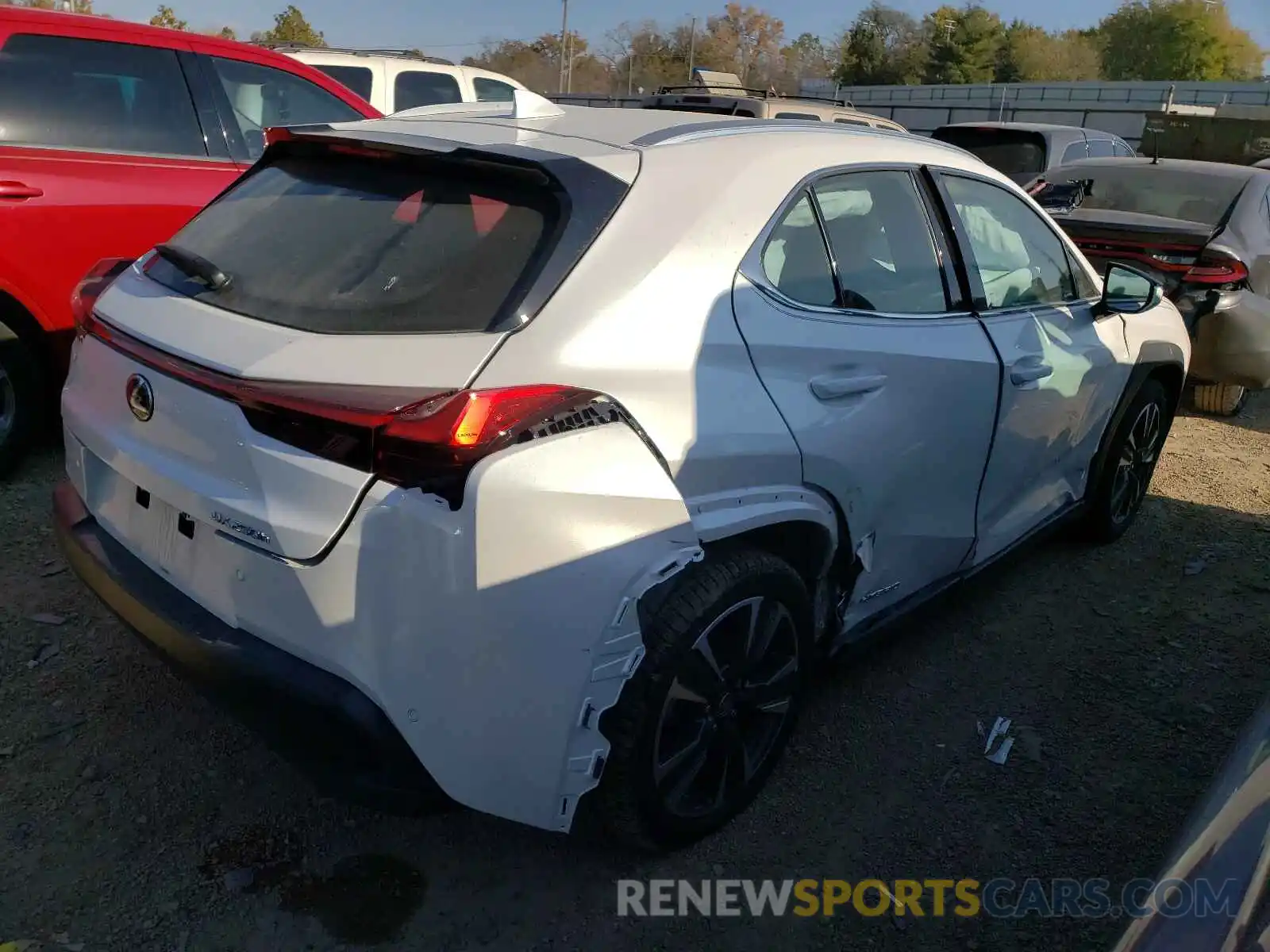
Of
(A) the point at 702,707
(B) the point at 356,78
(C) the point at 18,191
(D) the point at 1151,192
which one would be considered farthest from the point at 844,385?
(B) the point at 356,78

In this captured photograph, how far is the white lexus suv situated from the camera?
1.95 meters

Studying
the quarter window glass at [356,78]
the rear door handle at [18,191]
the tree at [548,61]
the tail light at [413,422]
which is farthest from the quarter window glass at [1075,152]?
the tree at [548,61]

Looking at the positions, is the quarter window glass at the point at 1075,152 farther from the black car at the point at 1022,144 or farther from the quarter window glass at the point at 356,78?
the quarter window glass at the point at 356,78

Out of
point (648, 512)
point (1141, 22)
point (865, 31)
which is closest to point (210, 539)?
point (648, 512)

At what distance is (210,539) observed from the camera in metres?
2.13

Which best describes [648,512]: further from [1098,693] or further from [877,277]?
[1098,693]

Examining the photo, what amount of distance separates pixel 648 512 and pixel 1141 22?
94106 mm

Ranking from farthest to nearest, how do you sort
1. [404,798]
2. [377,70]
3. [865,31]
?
[865,31], [377,70], [404,798]

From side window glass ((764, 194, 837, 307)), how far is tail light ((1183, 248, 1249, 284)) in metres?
4.36

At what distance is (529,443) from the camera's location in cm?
196

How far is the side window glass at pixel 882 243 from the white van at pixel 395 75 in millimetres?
5940

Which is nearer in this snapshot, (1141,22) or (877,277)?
(877,277)

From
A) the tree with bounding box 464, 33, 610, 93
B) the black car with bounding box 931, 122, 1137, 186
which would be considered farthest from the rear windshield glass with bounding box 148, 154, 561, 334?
the tree with bounding box 464, 33, 610, 93

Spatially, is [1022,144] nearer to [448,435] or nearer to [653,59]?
[448,435]
